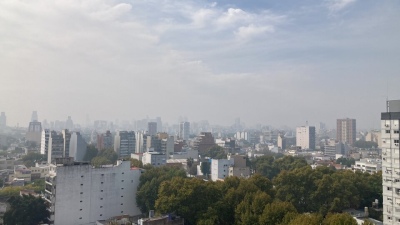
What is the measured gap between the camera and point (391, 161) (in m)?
11.5

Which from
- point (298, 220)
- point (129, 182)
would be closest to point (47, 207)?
point (129, 182)

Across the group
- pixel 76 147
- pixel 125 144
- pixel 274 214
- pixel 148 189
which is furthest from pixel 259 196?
pixel 125 144

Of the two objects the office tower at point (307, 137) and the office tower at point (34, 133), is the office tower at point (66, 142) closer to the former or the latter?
the office tower at point (34, 133)

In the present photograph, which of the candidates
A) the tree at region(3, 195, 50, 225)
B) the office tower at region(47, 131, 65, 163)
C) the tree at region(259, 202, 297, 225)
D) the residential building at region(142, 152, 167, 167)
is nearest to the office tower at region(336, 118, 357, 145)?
the residential building at region(142, 152, 167, 167)

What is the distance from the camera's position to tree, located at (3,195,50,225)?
16.1 meters

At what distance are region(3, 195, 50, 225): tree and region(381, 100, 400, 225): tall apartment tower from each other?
567 inches

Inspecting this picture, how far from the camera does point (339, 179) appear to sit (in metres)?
17.6

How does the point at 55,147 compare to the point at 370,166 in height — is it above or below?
above

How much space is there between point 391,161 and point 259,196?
181 inches

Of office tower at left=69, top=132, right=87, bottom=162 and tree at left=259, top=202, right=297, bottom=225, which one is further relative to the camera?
office tower at left=69, top=132, right=87, bottom=162

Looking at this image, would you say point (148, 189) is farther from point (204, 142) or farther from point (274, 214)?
point (204, 142)

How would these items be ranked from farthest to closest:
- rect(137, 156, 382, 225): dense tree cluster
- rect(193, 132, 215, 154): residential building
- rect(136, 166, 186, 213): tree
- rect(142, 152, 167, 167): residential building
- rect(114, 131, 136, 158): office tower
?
1. rect(193, 132, 215, 154): residential building
2. rect(114, 131, 136, 158): office tower
3. rect(142, 152, 167, 167): residential building
4. rect(136, 166, 186, 213): tree
5. rect(137, 156, 382, 225): dense tree cluster

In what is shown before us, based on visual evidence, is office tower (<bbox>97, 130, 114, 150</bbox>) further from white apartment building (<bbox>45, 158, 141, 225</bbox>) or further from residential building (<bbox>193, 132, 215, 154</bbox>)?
white apartment building (<bbox>45, 158, 141, 225</bbox>)

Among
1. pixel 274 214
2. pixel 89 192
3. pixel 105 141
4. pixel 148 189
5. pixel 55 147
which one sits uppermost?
pixel 105 141
